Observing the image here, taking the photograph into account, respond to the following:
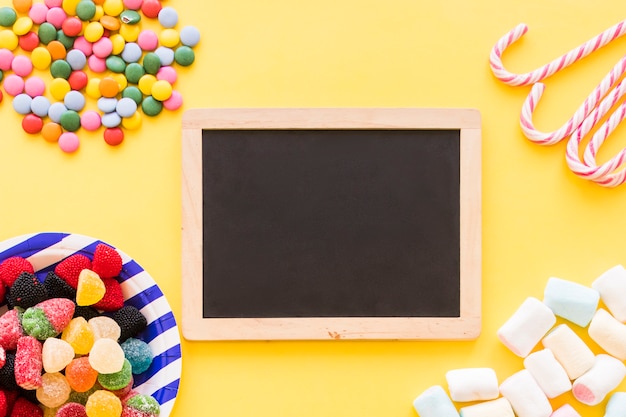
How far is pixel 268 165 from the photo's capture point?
1.30 m

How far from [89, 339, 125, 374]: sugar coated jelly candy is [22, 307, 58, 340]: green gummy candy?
3.7 inches

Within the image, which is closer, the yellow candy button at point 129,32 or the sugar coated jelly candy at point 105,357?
the sugar coated jelly candy at point 105,357

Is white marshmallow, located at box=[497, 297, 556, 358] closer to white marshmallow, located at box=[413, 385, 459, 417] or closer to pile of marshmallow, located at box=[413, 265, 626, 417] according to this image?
pile of marshmallow, located at box=[413, 265, 626, 417]

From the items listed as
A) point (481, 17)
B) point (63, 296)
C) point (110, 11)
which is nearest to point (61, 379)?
point (63, 296)

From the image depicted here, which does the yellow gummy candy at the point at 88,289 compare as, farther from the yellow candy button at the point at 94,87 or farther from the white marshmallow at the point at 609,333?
the white marshmallow at the point at 609,333

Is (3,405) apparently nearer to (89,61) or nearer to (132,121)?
(132,121)

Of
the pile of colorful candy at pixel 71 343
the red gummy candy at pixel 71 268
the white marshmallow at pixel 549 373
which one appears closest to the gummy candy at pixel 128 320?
the pile of colorful candy at pixel 71 343

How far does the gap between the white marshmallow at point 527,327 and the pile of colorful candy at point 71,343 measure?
0.77 m

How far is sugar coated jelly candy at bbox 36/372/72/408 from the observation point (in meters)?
1.17

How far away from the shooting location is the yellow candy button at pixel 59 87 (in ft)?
4.31

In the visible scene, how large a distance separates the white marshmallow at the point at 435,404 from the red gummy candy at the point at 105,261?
70 centimetres

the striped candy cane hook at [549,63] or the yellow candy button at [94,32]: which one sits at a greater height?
the yellow candy button at [94,32]

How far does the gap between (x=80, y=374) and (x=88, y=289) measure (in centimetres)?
16

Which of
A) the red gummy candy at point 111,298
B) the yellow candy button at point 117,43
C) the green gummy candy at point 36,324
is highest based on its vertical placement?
the yellow candy button at point 117,43
